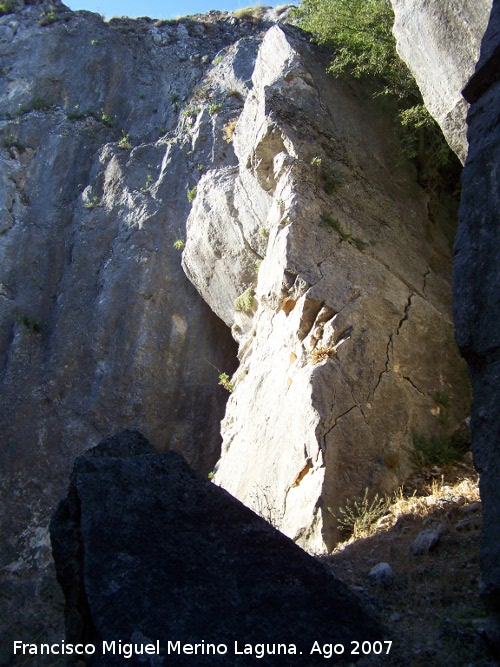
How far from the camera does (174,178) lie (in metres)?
15.3

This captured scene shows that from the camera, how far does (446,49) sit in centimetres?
784

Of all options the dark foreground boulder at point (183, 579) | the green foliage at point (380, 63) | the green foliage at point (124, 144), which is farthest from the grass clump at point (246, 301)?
the green foliage at point (124, 144)

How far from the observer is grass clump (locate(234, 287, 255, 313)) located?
36.3 feet

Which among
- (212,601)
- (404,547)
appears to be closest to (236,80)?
(404,547)

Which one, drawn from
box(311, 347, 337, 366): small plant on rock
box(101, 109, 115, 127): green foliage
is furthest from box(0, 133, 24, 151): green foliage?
box(311, 347, 337, 366): small plant on rock

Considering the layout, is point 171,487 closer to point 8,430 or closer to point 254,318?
point 254,318

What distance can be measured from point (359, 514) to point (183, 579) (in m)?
2.92

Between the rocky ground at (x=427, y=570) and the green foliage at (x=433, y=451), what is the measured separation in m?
0.10

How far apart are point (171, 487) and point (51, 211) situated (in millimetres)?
13939

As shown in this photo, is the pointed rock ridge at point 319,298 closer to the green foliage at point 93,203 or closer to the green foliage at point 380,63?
the green foliage at point 380,63

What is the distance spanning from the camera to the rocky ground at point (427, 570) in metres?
3.62

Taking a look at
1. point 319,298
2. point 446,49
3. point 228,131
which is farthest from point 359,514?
point 228,131

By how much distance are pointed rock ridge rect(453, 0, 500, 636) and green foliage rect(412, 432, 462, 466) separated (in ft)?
9.93

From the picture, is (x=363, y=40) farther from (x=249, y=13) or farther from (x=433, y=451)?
(x=249, y=13)
